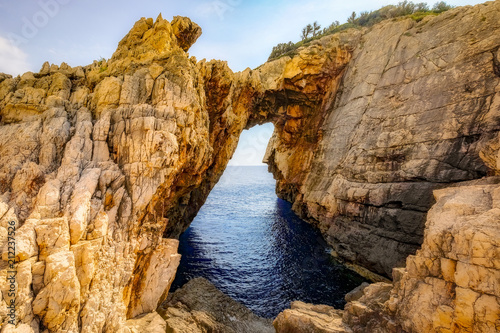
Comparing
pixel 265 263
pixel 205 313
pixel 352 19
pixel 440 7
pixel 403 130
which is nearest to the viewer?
pixel 205 313

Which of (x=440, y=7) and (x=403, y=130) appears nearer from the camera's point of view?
(x=403, y=130)

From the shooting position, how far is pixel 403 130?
22.8m

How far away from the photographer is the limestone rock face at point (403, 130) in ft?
63.5

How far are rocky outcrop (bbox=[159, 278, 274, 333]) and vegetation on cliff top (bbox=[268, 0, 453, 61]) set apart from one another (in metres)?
33.6

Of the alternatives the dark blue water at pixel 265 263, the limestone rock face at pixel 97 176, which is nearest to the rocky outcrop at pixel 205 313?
the limestone rock face at pixel 97 176

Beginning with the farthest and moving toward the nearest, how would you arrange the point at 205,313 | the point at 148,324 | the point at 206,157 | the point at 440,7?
1. the point at 440,7
2. the point at 206,157
3. the point at 205,313
4. the point at 148,324

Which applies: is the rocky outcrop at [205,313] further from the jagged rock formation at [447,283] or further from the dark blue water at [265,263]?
the jagged rock formation at [447,283]

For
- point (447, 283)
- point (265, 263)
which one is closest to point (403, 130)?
point (447, 283)

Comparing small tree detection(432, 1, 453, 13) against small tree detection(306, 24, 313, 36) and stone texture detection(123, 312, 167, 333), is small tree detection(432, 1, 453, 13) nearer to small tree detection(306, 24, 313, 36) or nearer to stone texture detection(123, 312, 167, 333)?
small tree detection(306, 24, 313, 36)

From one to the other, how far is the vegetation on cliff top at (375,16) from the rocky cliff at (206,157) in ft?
14.0

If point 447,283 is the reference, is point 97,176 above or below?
above

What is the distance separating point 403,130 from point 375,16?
24451mm

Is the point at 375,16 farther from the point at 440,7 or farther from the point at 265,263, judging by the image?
the point at 265,263

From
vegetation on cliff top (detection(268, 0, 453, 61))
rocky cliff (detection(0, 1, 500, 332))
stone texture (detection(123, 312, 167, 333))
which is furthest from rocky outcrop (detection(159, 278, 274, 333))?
vegetation on cliff top (detection(268, 0, 453, 61))
